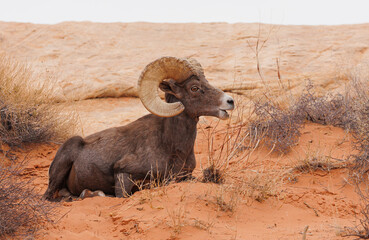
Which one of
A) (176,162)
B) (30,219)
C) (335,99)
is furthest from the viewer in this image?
(335,99)

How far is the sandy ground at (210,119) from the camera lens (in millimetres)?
5141

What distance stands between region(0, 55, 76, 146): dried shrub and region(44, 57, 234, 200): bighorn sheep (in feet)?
8.47

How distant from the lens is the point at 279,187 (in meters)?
6.92

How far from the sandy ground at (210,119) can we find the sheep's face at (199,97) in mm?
477

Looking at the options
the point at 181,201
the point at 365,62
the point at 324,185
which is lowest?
the point at 324,185

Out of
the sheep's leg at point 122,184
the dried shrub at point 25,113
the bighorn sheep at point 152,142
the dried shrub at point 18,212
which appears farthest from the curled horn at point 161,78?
the dried shrub at point 25,113

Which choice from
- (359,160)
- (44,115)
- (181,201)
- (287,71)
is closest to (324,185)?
(359,160)

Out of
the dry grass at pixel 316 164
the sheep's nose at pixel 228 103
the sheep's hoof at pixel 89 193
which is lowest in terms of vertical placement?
the sheep's hoof at pixel 89 193

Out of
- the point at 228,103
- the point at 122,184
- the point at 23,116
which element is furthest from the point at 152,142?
the point at 23,116

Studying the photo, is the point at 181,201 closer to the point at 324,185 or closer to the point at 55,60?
the point at 324,185

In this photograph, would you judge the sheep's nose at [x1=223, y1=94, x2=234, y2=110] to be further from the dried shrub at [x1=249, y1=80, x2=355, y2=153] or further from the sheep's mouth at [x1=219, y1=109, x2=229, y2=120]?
the dried shrub at [x1=249, y1=80, x2=355, y2=153]

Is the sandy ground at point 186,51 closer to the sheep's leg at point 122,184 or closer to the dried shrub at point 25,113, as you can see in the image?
the dried shrub at point 25,113

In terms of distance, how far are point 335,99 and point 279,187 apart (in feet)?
17.7

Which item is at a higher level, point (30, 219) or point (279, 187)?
point (30, 219)
